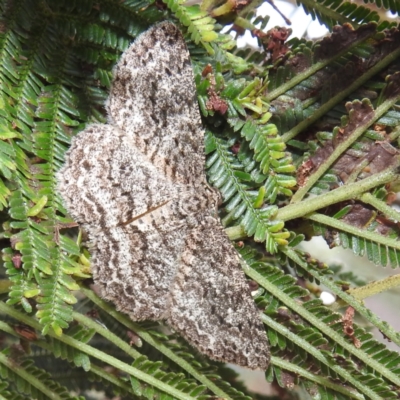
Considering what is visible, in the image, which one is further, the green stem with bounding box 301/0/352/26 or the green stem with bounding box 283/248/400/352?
the green stem with bounding box 301/0/352/26

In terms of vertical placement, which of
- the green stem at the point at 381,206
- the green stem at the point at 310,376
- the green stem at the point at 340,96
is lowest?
the green stem at the point at 310,376

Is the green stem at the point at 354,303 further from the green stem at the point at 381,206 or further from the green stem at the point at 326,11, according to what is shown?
the green stem at the point at 326,11

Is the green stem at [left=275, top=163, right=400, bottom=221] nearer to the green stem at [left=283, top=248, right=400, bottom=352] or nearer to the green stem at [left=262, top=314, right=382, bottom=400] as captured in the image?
the green stem at [left=283, top=248, right=400, bottom=352]

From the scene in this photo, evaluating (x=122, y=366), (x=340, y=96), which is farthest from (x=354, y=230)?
(x=122, y=366)

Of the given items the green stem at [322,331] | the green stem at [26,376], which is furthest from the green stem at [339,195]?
the green stem at [26,376]

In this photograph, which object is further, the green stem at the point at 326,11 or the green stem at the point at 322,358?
the green stem at the point at 326,11

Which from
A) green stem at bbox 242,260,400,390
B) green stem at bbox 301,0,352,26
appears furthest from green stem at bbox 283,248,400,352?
green stem at bbox 301,0,352,26

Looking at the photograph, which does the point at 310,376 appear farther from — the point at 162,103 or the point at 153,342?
the point at 162,103
